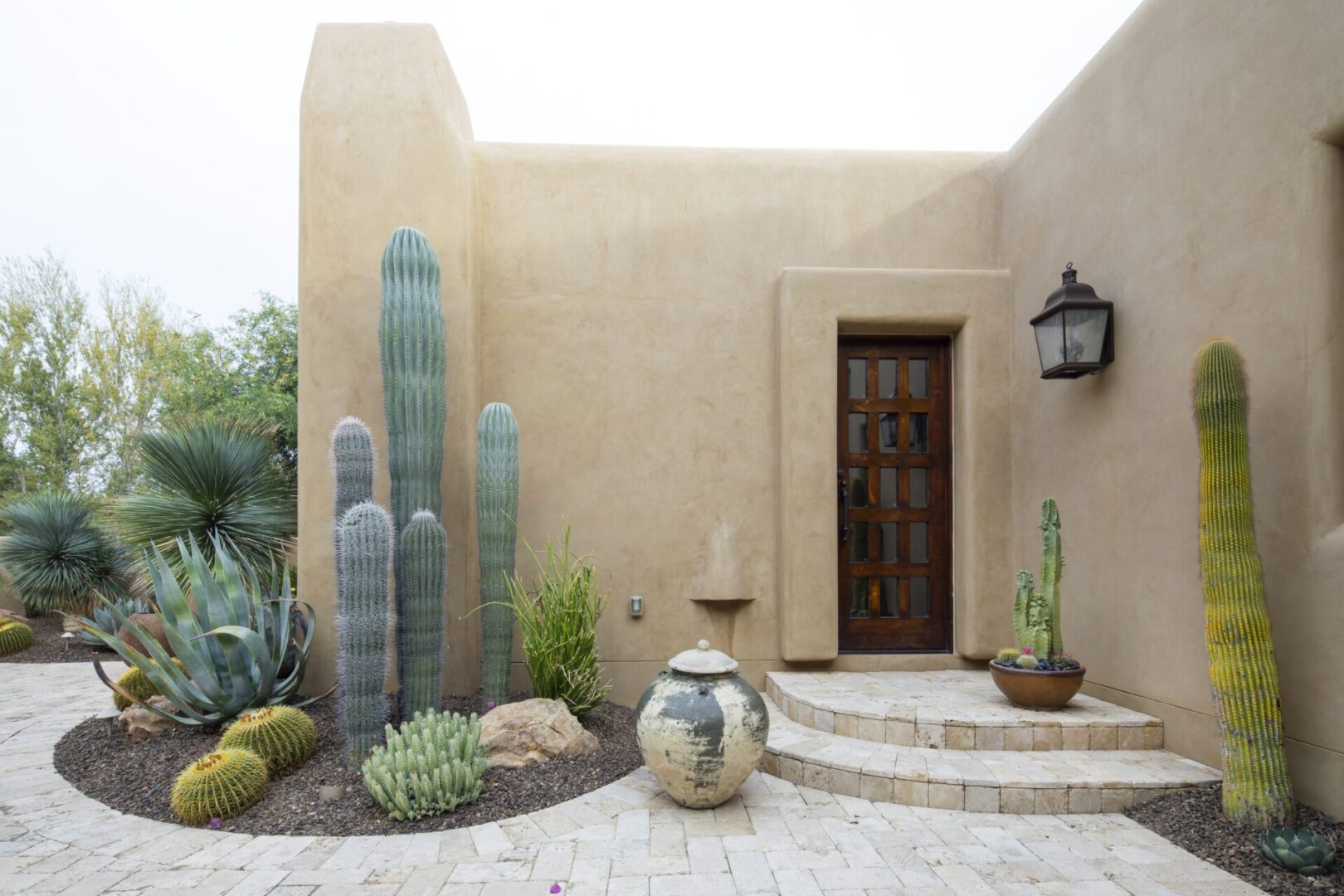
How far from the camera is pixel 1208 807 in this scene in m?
2.87

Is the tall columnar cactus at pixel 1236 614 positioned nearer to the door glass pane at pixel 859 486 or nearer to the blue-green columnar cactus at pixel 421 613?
the door glass pane at pixel 859 486

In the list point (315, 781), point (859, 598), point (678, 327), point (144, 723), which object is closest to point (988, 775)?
point (859, 598)

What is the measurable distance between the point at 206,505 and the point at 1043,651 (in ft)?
20.4

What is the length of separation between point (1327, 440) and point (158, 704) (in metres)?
5.81

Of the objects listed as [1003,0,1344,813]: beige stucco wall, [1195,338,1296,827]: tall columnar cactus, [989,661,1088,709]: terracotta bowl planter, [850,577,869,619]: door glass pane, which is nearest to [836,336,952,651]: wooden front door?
[850,577,869,619]: door glass pane

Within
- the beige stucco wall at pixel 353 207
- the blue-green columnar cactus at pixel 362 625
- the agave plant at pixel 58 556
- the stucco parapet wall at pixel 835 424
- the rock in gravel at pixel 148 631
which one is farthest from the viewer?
the agave plant at pixel 58 556

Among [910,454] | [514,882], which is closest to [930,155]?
[910,454]

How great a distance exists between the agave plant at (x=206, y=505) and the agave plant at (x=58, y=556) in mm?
2912

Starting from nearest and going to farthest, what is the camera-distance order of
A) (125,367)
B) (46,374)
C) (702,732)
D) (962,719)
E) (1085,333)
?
(702,732), (962,719), (1085,333), (46,374), (125,367)

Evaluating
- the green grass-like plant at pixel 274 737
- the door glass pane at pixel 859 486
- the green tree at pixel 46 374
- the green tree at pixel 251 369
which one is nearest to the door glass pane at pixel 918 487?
the door glass pane at pixel 859 486

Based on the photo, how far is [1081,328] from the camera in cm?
385

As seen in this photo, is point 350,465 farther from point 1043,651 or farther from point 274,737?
point 1043,651

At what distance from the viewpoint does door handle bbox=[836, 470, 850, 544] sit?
4922 mm

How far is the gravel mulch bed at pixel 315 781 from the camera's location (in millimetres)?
2965
